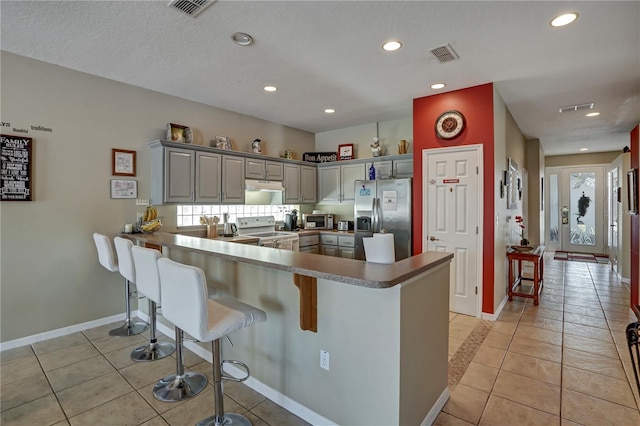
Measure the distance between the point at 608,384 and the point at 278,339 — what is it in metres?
2.52

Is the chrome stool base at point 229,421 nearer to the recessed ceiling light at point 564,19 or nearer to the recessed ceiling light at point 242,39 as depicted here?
the recessed ceiling light at point 242,39

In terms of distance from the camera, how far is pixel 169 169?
12.6 feet

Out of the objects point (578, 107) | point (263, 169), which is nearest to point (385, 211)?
point (263, 169)

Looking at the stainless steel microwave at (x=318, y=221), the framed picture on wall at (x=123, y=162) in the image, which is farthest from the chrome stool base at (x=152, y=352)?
the stainless steel microwave at (x=318, y=221)

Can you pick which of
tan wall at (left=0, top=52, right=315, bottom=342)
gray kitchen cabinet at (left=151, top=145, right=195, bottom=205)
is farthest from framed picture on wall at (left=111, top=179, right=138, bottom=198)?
gray kitchen cabinet at (left=151, top=145, right=195, bottom=205)

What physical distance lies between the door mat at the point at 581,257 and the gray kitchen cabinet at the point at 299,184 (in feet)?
21.2

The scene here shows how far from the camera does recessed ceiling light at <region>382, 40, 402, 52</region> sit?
2743 millimetres

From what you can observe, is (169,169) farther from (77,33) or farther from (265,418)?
(265,418)

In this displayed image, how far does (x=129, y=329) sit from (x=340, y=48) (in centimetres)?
361

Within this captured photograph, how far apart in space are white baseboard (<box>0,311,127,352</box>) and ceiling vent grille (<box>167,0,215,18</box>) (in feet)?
11.1

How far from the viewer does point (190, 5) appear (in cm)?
226

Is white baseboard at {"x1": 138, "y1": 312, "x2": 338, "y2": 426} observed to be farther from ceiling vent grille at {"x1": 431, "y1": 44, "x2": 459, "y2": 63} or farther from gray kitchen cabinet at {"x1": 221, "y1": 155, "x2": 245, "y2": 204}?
ceiling vent grille at {"x1": 431, "y1": 44, "x2": 459, "y2": 63}

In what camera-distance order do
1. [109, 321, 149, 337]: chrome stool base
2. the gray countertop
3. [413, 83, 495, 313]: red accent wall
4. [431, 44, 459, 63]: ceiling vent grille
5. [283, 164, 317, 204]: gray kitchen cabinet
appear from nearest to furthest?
the gray countertop < [431, 44, 459, 63]: ceiling vent grille < [109, 321, 149, 337]: chrome stool base < [413, 83, 495, 313]: red accent wall < [283, 164, 317, 204]: gray kitchen cabinet

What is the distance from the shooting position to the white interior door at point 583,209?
324 inches
